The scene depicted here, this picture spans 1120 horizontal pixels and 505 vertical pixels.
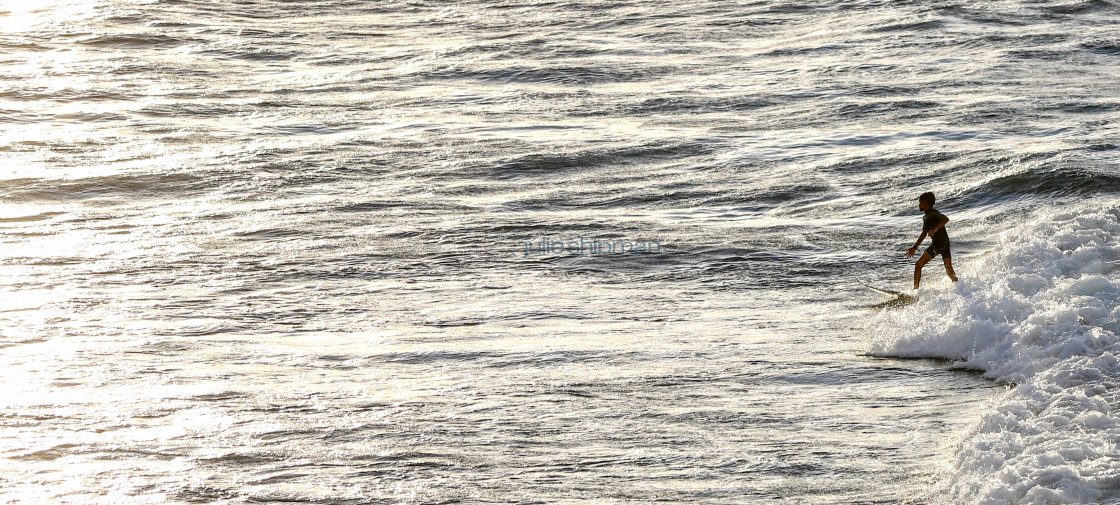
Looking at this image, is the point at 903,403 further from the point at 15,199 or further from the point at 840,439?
the point at 15,199

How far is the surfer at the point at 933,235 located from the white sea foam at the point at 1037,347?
0.28m

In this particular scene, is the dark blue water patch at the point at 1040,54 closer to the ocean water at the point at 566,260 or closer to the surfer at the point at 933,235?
the ocean water at the point at 566,260

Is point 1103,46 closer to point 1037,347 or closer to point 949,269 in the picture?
point 949,269

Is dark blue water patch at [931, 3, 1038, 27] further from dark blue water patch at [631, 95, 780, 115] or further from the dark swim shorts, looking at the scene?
the dark swim shorts

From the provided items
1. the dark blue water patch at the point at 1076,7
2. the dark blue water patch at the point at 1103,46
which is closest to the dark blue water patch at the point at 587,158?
the dark blue water patch at the point at 1103,46

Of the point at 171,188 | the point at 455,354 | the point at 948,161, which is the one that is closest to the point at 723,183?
the point at 948,161

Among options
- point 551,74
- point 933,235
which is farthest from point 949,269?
point 551,74

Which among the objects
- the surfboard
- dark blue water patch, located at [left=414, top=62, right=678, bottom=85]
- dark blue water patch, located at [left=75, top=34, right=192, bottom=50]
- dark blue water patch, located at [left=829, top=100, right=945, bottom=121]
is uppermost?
dark blue water patch, located at [left=75, top=34, right=192, bottom=50]

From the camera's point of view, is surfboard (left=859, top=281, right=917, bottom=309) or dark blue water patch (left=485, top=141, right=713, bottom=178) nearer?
surfboard (left=859, top=281, right=917, bottom=309)

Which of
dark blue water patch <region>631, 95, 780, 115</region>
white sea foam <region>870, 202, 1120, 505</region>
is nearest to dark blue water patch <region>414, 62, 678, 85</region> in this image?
dark blue water patch <region>631, 95, 780, 115</region>

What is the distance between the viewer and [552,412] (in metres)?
10.4

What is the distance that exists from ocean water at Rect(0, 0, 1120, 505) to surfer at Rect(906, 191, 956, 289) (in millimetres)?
Result: 346

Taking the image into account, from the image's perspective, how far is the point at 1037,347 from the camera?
11031 mm

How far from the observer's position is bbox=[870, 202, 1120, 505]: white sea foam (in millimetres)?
8633
